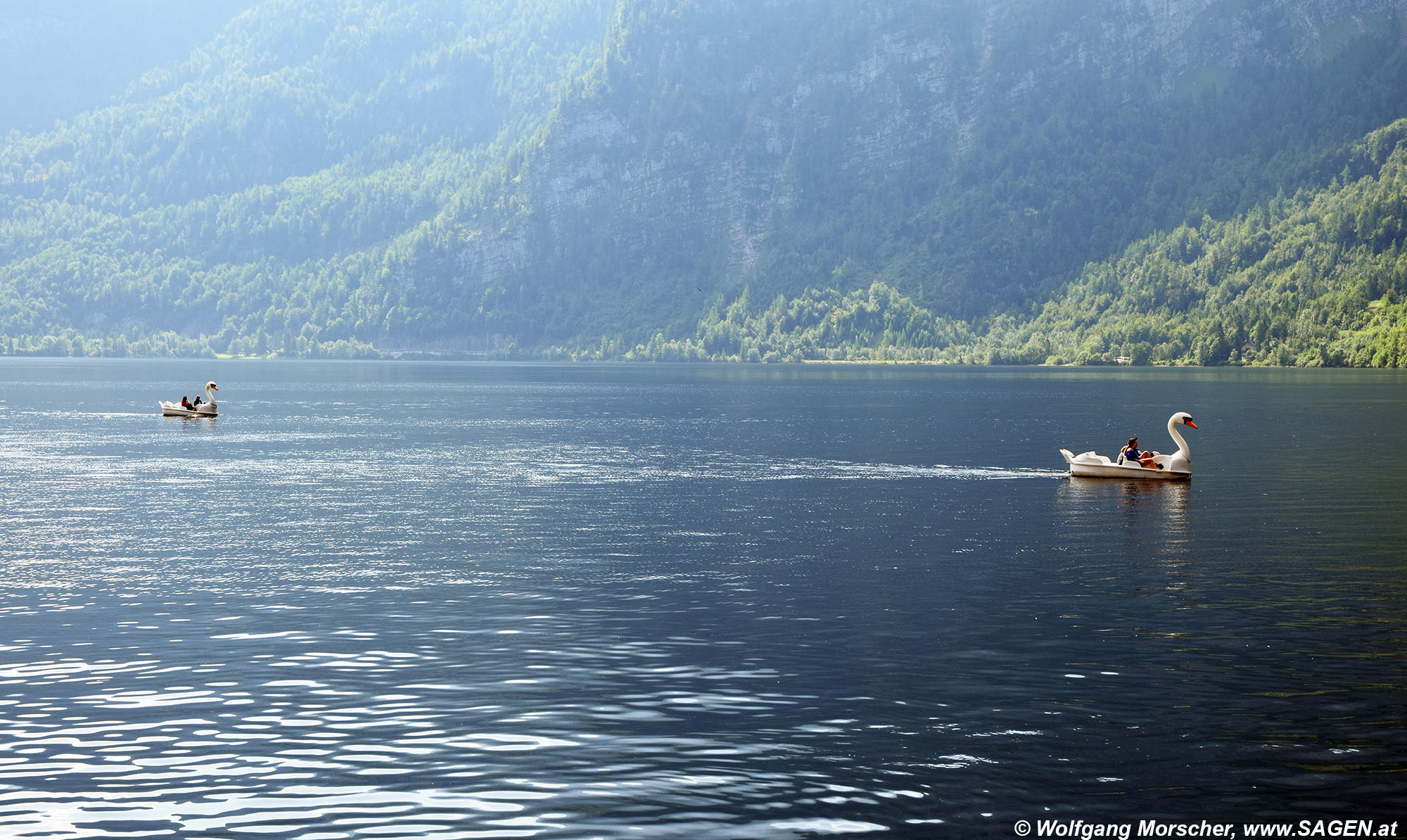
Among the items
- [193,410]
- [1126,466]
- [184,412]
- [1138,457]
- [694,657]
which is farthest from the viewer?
[184,412]

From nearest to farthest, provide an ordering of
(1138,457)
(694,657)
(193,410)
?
(694,657) < (1138,457) < (193,410)

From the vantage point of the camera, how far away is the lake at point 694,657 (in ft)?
81.6

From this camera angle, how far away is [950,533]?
5888 centimetres

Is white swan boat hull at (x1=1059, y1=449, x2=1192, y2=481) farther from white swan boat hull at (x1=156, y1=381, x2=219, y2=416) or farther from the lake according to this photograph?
white swan boat hull at (x1=156, y1=381, x2=219, y2=416)

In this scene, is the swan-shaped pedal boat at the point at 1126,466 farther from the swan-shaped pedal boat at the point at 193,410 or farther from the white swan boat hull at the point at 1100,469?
the swan-shaped pedal boat at the point at 193,410

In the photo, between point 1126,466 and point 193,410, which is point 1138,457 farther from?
point 193,410

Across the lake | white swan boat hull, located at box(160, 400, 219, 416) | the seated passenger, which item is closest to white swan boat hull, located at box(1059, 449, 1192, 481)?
the seated passenger

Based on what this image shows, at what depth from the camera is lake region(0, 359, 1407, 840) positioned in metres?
24.9

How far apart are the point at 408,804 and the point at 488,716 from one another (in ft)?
17.6

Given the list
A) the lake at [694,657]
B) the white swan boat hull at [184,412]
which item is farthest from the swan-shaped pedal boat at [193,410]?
the lake at [694,657]

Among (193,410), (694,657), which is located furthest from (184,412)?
(694,657)

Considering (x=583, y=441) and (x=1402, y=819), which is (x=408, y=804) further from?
(x=583, y=441)

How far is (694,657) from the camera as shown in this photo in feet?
117

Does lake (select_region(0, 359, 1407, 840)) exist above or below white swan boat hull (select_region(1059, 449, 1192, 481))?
below
